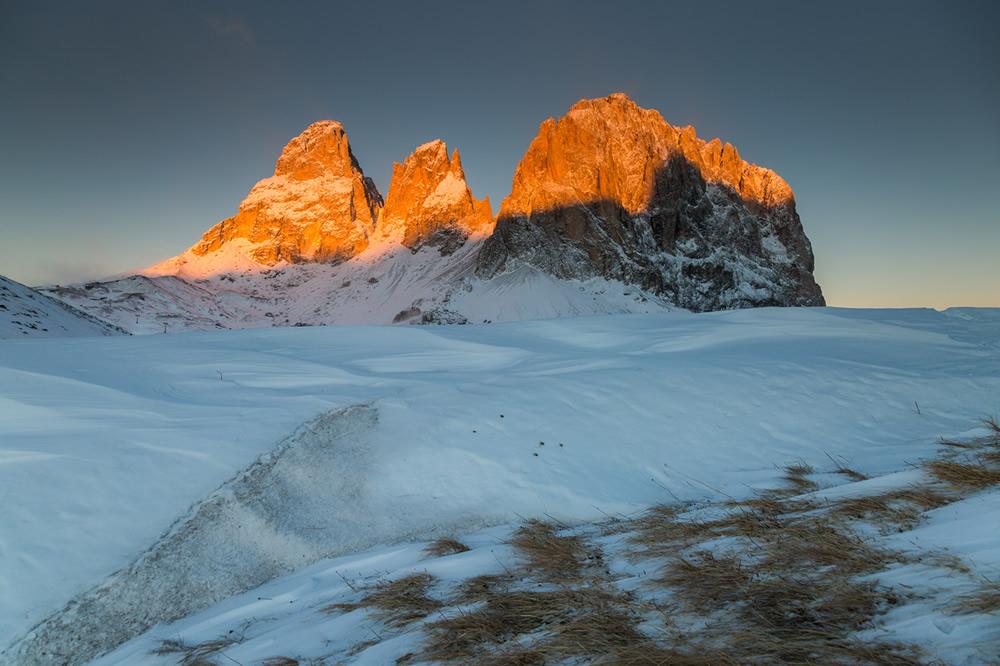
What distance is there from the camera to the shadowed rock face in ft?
293

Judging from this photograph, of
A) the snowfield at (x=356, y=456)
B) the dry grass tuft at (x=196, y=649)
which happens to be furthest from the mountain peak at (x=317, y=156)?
the dry grass tuft at (x=196, y=649)

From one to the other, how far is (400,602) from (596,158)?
101m

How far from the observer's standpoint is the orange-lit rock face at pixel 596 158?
93812mm

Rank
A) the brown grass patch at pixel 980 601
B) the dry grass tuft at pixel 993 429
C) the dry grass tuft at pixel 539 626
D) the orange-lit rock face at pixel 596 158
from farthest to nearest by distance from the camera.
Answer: the orange-lit rock face at pixel 596 158, the dry grass tuft at pixel 993 429, the dry grass tuft at pixel 539 626, the brown grass patch at pixel 980 601

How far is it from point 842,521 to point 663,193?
104931 millimetres

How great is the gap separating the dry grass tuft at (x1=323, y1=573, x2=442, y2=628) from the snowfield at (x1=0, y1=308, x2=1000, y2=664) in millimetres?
111

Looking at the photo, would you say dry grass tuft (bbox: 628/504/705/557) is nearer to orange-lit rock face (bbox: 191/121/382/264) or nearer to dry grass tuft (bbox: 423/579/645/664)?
dry grass tuft (bbox: 423/579/645/664)

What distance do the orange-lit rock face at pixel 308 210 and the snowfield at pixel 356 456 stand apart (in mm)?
121352

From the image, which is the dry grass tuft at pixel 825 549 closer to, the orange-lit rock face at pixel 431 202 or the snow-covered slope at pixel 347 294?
the snow-covered slope at pixel 347 294

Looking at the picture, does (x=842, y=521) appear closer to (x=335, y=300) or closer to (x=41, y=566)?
(x=41, y=566)

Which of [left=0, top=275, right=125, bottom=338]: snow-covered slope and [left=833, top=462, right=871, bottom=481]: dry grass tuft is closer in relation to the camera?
[left=833, top=462, right=871, bottom=481]: dry grass tuft

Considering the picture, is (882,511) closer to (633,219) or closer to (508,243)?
(508,243)

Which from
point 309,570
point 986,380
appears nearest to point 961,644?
point 309,570

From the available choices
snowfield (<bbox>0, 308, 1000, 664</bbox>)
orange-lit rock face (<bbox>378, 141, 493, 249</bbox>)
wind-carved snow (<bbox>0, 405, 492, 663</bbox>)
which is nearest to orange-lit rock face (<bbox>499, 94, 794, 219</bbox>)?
orange-lit rock face (<bbox>378, 141, 493, 249</bbox>)
